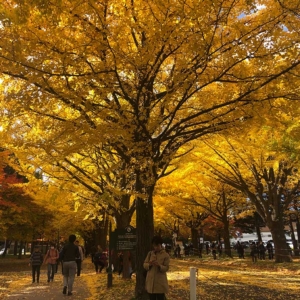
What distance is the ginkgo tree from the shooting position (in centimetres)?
496

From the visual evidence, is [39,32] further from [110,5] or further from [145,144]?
[145,144]

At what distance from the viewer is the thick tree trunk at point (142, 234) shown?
21.9 ft

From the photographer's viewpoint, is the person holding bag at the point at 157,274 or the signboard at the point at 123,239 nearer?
the person holding bag at the point at 157,274

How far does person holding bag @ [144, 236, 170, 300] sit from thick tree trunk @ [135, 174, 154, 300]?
5.73 feet

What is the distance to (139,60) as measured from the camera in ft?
16.7

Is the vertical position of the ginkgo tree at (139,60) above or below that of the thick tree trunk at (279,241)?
above

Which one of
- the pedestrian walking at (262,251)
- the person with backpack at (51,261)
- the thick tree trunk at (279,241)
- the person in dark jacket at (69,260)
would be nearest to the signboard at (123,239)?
the person in dark jacket at (69,260)

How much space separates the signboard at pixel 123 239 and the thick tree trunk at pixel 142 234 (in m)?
1.81

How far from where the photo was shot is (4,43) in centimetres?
486

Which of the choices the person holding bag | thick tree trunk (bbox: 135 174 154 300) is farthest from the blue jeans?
the person holding bag

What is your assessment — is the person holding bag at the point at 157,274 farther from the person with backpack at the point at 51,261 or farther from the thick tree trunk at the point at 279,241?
the thick tree trunk at the point at 279,241

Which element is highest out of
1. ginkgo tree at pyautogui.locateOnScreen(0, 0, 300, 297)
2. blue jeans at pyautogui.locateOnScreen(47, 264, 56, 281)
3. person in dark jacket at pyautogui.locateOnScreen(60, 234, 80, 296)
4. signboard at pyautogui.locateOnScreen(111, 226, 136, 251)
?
ginkgo tree at pyautogui.locateOnScreen(0, 0, 300, 297)

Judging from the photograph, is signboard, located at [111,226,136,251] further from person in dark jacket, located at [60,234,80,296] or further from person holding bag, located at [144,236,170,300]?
person holding bag, located at [144,236,170,300]

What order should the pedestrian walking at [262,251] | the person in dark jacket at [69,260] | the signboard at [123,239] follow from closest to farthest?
the person in dark jacket at [69,260], the signboard at [123,239], the pedestrian walking at [262,251]
